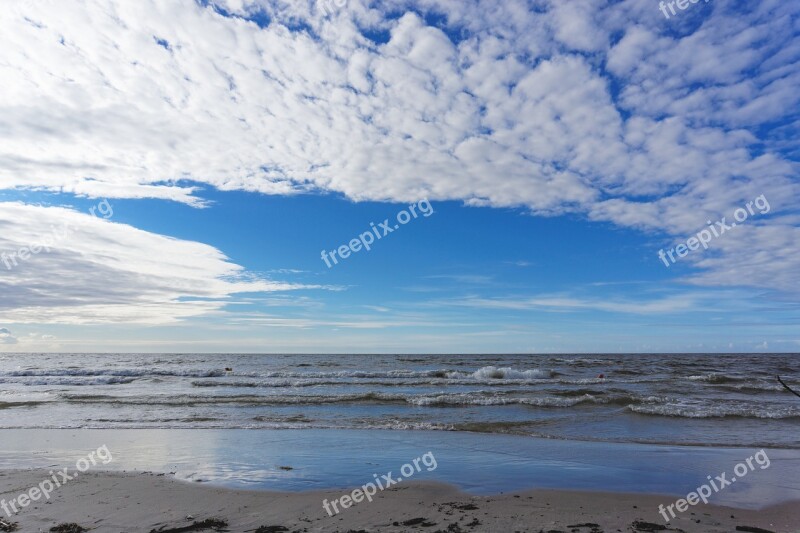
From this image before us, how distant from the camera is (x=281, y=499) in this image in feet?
27.3

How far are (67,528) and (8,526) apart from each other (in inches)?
36.8

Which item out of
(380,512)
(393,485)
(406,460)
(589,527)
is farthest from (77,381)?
(589,527)

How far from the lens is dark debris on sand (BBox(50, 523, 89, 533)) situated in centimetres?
691

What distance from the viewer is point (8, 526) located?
7.08 m

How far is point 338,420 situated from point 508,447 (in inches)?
297

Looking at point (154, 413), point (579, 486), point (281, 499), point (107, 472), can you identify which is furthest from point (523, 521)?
point (154, 413)

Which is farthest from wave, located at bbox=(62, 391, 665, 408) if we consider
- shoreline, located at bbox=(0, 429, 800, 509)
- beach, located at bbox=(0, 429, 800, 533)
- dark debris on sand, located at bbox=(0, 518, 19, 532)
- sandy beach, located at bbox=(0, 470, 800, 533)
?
dark debris on sand, located at bbox=(0, 518, 19, 532)

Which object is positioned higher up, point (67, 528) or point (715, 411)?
point (715, 411)

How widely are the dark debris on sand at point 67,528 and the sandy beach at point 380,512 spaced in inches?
4.7

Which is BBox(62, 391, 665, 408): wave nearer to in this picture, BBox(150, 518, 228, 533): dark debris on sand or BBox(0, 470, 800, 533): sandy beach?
BBox(0, 470, 800, 533): sandy beach

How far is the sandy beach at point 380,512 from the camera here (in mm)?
7086

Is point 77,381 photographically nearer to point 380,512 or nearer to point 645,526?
point 380,512

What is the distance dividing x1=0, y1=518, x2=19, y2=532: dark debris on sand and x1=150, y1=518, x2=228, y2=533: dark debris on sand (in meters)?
2.11

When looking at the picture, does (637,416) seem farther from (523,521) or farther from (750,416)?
(523,521)
